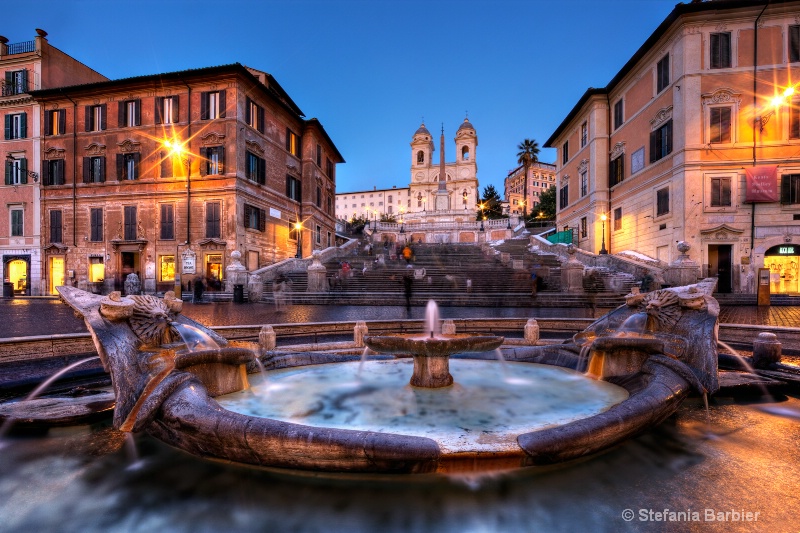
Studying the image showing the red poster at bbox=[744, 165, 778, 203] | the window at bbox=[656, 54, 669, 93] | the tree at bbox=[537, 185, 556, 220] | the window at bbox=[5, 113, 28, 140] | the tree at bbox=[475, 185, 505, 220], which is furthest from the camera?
the tree at bbox=[475, 185, 505, 220]

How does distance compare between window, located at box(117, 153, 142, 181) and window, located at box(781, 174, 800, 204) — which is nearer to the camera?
window, located at box(781, 174, 800, 204)

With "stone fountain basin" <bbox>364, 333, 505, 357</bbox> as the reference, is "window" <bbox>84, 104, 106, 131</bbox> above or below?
above

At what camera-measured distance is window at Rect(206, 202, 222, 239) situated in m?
27.2

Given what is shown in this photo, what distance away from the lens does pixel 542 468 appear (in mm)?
3291

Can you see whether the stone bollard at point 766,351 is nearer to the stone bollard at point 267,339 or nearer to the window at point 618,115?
the stone bollard at point 267,339

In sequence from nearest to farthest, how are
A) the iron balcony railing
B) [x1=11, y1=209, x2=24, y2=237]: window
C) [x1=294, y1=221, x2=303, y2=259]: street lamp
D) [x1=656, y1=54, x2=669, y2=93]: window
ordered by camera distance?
1. [x1=656, y1=54, x2=669, y2=93]: window
2. [x1=11, y1=209, x2=24, y2=237]: window
3. the iron balcony railing
4. [x1=294, y1=221, x2=303, y2=259]: street lamp

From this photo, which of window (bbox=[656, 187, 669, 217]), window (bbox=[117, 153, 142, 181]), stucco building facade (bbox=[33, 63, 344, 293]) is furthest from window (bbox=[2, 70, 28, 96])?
window (bbox=[656, 187, 669, 217])

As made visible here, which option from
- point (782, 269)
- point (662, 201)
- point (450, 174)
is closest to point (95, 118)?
point (662, 201)

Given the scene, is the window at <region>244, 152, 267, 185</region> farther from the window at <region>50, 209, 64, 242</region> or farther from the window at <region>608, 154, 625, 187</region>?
the window at <region>608, 154, 625, 187</region>

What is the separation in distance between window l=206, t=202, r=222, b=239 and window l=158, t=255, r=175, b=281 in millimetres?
3494

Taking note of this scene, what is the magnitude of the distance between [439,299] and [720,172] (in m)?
17.0

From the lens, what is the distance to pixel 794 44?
20.7 m

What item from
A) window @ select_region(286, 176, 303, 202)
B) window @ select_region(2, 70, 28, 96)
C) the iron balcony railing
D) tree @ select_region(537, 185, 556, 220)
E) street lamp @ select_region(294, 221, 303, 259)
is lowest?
street lamp @ select_region(294, 221, 303, 259)

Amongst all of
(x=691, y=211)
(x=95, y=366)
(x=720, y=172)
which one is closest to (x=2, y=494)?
(x=95, y=366)
